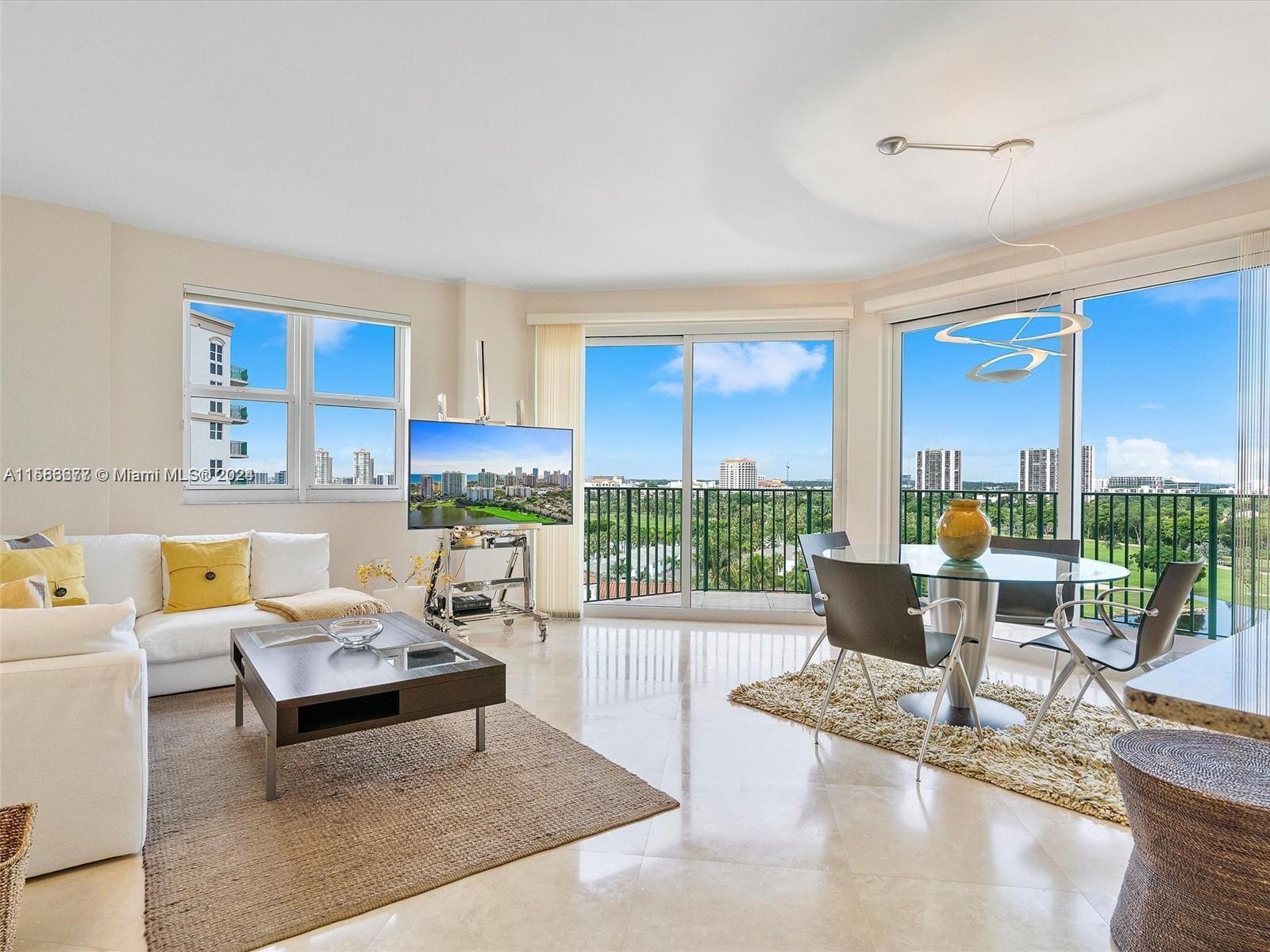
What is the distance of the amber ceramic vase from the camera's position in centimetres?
304

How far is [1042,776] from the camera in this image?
2490 millimetres

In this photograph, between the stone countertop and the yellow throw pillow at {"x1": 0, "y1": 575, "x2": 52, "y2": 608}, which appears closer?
the stone countertop

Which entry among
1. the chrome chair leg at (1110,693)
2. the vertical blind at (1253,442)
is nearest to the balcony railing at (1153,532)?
the vertical blind at (1253,442)

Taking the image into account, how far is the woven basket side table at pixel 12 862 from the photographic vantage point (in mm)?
1415

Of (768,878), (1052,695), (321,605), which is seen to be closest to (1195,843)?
(768,878)

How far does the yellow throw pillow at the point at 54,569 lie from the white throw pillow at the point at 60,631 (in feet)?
4.44

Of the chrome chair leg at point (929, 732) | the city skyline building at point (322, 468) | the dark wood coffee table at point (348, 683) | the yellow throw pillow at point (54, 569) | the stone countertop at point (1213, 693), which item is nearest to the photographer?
the stone countertop at point (1213, 693)

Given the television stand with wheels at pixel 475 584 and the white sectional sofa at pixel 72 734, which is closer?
the white sectional sofa at pixel 72 734

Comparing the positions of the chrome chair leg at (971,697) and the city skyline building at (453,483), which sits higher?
the city skyline building at (453,483)

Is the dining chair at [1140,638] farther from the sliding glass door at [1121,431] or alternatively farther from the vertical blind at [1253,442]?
the sliding glass door at [1121,431]

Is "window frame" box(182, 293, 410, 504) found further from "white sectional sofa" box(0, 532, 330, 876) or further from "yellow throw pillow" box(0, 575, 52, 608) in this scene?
"white sectional sofa" box(0, 532, 330, 876)

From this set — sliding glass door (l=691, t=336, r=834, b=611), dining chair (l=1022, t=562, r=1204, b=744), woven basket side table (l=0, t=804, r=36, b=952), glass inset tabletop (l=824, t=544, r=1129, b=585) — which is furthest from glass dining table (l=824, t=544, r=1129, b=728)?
woven basket side table (l=0, t=804, r=36, b=952)

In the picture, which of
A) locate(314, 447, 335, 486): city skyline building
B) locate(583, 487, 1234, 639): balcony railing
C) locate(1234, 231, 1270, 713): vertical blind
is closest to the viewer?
locate(1234, 231, 1270, 713): vertical blind

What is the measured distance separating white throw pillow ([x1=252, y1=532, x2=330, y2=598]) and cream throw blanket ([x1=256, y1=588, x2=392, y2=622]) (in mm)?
79
